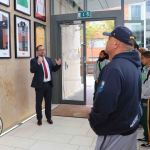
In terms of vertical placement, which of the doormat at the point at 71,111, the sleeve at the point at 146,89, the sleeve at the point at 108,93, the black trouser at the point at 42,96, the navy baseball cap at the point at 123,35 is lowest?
the doormat at the point at 71,111

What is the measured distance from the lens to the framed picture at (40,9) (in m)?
5.31

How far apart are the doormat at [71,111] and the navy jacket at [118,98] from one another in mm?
3444

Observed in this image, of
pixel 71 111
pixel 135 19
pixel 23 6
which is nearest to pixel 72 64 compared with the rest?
pixel 71 111

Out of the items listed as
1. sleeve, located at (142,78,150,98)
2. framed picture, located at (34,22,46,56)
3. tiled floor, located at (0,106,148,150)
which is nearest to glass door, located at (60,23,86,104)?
framed picture, located at (34,22,46,56)

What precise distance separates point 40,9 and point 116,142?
437 centimetres

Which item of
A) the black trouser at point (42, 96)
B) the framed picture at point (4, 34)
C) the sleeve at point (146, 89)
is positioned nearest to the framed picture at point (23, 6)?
the framed picture at point (4, 34)

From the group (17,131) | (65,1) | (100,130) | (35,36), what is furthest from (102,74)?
(65,1)

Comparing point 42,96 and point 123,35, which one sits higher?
point 123,35

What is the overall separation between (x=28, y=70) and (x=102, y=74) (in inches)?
139

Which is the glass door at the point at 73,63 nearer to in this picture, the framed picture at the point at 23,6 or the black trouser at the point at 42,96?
the framed picture at the point at 23,6

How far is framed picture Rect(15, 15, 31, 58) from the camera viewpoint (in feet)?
14.8

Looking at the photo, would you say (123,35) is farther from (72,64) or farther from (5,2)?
(72,64)

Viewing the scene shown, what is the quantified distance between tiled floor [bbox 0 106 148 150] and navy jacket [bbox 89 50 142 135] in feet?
6.51

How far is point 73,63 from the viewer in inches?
254
